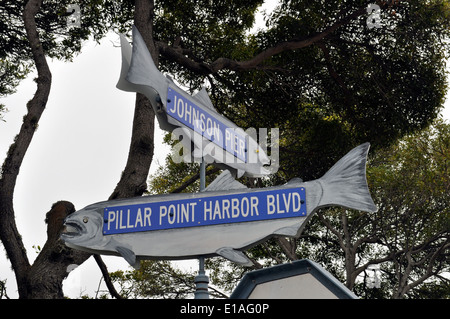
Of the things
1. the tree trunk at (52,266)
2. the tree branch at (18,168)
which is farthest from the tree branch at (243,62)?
the tree trunk at (52,266)

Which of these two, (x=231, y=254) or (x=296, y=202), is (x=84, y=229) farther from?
(x=296, y=202)

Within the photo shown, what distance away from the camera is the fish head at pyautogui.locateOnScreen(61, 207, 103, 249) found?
356cm

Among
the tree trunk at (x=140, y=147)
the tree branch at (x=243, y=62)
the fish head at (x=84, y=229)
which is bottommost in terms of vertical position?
the fish head at (x=84, y=229)

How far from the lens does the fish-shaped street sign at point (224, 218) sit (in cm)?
339

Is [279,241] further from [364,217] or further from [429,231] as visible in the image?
[429,231]

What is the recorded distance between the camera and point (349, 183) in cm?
338

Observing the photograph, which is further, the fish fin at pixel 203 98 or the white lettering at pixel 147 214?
the fish fin at pixel 203 98

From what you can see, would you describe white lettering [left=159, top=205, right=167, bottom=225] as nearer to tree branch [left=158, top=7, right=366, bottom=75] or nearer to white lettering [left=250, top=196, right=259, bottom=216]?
white lettering [left=250, top=196, right=259, bottom=216]

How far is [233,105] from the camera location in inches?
389

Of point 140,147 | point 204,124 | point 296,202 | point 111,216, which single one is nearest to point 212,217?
point 296,202

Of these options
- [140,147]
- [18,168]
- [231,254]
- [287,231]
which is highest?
[140,147]

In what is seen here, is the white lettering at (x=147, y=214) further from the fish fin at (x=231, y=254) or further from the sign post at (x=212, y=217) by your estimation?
the fish fin at (x=231, y=254)

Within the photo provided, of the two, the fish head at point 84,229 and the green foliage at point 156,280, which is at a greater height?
the green foliage at point 156,280

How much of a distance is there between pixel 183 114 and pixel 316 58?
6.32 m
